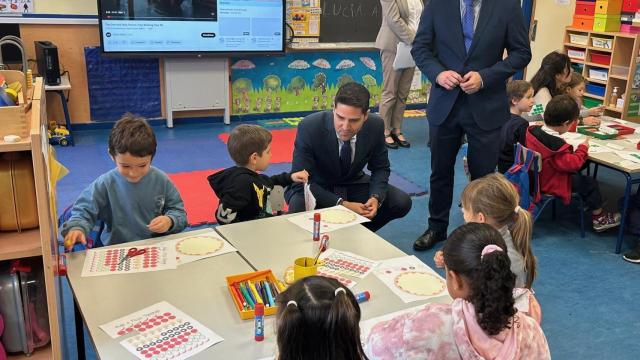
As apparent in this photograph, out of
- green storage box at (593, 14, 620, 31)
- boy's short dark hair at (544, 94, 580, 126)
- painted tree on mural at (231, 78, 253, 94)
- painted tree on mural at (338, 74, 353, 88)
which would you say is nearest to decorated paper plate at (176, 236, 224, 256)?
boy's short dark hair at (544, 94, 580, 126)

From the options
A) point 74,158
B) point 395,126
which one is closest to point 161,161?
point 74,158

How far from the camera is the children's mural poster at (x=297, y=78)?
6.79 meters

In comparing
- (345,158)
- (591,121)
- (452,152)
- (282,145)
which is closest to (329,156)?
(345,158)

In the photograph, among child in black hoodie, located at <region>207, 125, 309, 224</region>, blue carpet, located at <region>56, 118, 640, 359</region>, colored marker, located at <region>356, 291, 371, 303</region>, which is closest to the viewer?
colored marker, located at <region>356, 291, 371, 303</region>

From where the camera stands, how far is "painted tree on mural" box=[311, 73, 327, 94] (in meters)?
7.12

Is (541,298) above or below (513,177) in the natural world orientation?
below

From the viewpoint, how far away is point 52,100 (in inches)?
235

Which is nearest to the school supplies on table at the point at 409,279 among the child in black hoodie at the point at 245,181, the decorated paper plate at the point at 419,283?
the decorated paper plate at the point at 419,283

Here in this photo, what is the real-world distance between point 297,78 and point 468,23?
3.86m

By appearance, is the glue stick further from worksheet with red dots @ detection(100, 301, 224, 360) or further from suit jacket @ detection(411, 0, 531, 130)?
suit jacket @ detection(411, 0, 531, 130)

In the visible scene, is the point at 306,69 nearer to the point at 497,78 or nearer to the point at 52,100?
the point at 52,100

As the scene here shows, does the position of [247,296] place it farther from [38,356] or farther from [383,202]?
[383,202]

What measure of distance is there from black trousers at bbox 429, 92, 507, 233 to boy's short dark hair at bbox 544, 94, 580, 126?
66cm

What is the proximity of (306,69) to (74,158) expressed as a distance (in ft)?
9.39
